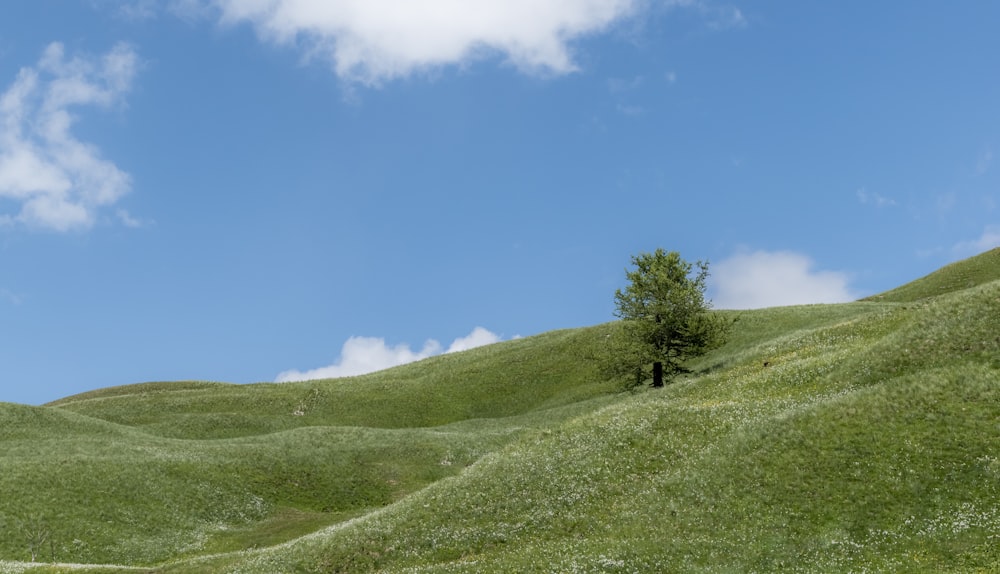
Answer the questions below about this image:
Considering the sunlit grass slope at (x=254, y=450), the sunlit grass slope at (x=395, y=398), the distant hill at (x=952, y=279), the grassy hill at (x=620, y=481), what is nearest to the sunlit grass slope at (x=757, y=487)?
the grassy hill at (x=620, y=481)

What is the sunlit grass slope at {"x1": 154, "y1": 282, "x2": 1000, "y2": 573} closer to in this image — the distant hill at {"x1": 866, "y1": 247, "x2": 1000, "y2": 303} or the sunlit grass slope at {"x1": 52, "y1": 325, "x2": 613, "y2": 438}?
the sunlit grass slope at {"x1": 52, "y1": 325, "x2": 613, "y2": 438}

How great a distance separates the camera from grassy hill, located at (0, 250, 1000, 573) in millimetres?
28250

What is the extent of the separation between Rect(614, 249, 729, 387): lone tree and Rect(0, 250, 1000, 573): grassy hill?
19.9 feet

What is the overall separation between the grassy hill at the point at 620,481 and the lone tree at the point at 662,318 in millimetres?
6075

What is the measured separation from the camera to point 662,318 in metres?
68.9

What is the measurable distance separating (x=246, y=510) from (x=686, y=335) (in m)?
41.5

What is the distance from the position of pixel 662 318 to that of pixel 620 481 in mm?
34970

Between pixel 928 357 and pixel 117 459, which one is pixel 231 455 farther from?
pixel 928 357

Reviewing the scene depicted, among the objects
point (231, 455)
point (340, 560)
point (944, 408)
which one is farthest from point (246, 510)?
point (944, 408)

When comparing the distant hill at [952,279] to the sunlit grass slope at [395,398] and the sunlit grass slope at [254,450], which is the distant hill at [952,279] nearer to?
the sunlit grass slope at [254,450]

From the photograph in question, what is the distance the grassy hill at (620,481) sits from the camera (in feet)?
92.7

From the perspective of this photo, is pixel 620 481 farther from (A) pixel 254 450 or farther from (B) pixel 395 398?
(B) pixel 395 398

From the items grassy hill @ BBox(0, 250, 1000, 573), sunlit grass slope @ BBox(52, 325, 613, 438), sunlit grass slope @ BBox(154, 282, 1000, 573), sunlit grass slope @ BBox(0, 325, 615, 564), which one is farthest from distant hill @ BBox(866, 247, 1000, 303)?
sunlit grass slope @ BBox(154, 282, 1000, 573)

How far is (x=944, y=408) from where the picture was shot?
3359cm
